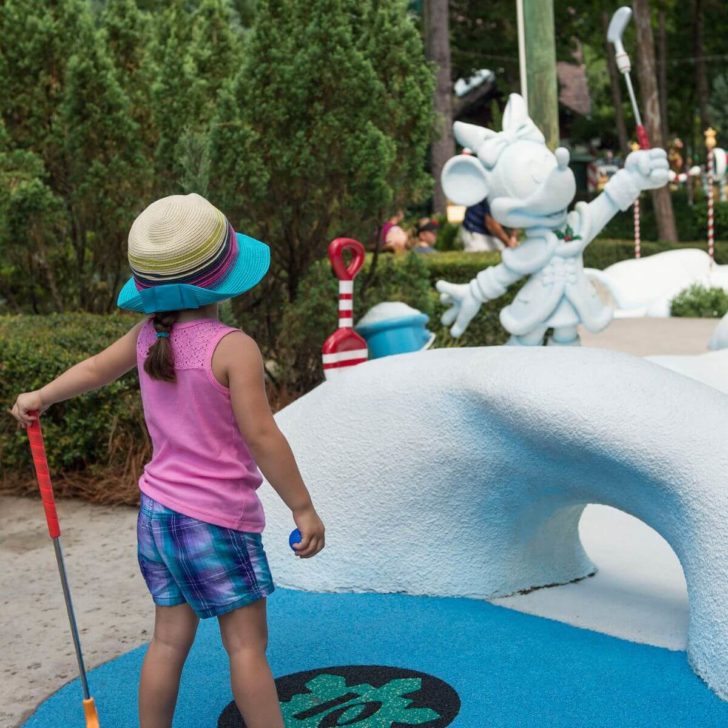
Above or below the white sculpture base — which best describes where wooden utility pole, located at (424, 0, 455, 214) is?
above

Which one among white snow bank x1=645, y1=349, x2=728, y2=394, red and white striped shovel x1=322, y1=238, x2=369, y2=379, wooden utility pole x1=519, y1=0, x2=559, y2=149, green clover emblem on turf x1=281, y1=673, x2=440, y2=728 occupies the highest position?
wooden utility pole x1=519, y1=0, x2=559, y2=149

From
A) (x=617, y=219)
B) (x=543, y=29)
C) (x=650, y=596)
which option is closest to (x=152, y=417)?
(x=650, y=596)

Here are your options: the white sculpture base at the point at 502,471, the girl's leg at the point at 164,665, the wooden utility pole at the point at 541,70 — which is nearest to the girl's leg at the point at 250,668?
the girl's leg at the point at 164,665

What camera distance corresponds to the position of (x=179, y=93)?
6.81m

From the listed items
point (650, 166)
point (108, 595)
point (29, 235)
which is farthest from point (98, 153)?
point (108, 595)

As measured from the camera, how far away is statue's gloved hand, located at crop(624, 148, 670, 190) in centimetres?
589

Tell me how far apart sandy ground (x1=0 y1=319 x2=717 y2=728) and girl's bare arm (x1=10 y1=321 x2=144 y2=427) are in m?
0.94

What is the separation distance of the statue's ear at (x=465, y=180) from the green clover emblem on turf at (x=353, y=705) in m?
3.46

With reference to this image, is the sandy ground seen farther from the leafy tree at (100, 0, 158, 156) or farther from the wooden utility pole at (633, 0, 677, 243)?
the wooden utility pole at (633, 0, 677, 243)

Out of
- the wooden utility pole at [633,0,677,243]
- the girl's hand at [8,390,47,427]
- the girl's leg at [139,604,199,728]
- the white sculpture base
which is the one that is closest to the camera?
the girl's leg at [139,604,199,728]

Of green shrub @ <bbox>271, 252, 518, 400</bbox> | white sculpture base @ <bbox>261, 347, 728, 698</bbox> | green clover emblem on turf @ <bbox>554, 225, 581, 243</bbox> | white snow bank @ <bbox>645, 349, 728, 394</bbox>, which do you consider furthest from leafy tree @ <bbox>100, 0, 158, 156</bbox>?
white sculpture base @ <bbox>261, 347, 728, 698</bbox>

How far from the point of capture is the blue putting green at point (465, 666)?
2852mm

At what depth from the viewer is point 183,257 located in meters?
2.38

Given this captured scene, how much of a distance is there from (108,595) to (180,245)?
6.78 feet
